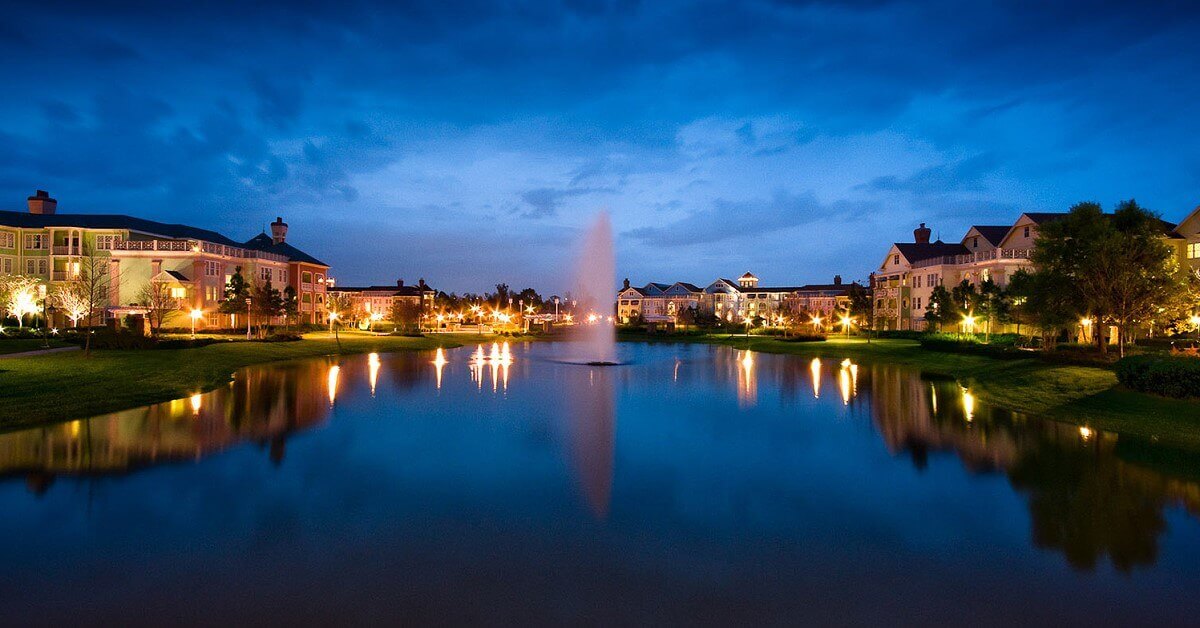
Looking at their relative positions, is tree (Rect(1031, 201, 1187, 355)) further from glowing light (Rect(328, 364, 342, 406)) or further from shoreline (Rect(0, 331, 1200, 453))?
glowing light (Rect(328, 364, 342, 406))

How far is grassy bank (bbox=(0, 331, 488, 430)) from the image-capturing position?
19.0 metres

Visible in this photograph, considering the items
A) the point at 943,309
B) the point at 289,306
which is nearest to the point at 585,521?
the point at 943,309

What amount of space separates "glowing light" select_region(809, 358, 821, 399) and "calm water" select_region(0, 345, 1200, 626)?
7392mm

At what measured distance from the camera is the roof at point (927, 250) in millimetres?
70562

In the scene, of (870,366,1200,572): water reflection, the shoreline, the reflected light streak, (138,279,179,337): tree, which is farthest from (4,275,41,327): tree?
(870,366,1200,572): water reflection

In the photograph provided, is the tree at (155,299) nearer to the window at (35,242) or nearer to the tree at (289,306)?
the tree at (289,306)

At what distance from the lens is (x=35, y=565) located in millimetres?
8180

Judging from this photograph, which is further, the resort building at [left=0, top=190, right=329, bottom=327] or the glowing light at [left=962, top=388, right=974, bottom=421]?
the resort building at [left=0, top=190, right=329, bottom=327]

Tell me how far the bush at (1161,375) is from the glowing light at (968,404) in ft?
15.7

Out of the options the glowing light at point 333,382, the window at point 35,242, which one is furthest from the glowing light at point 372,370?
the window at point 35,242

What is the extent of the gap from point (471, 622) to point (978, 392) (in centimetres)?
2752

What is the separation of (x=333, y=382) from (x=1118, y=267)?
124ft

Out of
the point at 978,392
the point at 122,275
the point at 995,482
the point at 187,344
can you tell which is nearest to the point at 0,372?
the point at 187,344

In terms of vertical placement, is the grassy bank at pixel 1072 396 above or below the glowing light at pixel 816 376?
above
